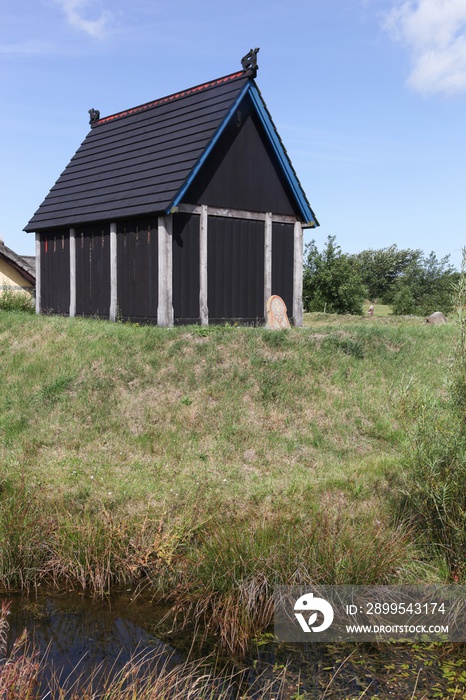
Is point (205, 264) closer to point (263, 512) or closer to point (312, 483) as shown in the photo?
point (312, 483)

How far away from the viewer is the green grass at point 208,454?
7.02 meters

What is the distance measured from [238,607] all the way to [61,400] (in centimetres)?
769

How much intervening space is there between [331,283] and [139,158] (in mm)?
22053

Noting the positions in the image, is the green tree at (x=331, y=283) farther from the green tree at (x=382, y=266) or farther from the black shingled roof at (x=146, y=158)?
the green tree at (x=382, y=266)

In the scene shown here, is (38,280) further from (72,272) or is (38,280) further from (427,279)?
(427,279)

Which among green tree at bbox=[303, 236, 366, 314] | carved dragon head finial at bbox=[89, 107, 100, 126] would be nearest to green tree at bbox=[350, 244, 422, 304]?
green tree at bbox=[303, 236, 366, 314]

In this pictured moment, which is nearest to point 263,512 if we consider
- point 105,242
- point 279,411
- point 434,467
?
point 434,467

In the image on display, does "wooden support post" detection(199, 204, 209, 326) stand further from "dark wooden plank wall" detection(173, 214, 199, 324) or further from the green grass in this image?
the green grass

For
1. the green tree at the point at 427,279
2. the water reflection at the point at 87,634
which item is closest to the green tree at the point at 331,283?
the green tree at the point at 427,279

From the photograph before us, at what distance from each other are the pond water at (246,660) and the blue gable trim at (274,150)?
1078 centimetres

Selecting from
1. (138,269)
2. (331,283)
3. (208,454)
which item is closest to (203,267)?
(138,269)

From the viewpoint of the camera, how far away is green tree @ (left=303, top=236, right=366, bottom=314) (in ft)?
128

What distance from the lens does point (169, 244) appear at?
16.3m

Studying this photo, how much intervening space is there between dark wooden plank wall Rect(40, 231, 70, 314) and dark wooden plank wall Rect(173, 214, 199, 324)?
205 inches
